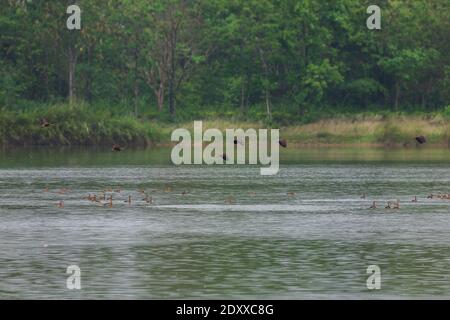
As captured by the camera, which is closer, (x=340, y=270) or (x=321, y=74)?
(x=340, y=270)

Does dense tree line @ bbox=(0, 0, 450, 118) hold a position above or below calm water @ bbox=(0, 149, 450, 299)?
above

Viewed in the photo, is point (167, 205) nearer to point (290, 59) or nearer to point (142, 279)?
point (142, 279)

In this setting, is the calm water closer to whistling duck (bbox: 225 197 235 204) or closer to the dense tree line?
whistling duck (bbox: 225 197 235 204)

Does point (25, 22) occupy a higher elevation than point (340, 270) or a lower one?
higher

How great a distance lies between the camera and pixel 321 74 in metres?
117

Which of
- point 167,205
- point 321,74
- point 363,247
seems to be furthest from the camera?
point 321,74

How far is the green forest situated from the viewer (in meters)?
117

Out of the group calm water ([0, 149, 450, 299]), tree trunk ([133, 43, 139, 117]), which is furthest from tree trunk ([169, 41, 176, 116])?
→ calm water ([0, 149, 450, 299])

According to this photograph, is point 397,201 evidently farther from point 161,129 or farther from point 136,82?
point 136,82

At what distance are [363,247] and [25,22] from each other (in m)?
89.1

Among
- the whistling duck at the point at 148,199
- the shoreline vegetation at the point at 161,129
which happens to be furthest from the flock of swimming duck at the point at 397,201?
the shoreline vegetation at the point at 161,129

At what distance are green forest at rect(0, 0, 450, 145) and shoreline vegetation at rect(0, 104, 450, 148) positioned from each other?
5756 mm


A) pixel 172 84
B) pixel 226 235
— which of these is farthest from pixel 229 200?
pixel 172 84
